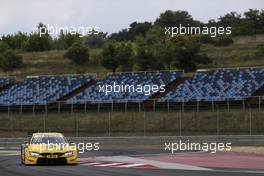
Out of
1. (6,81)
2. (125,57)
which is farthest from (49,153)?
(125,57)

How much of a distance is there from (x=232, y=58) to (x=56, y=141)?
59.7 metres

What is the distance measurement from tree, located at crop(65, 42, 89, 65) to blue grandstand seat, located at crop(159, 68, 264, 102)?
99.3 ft

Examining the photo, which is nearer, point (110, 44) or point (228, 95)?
point (228, 95)

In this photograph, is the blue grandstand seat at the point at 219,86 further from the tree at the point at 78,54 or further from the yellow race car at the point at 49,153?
the tree at the point at 78,54

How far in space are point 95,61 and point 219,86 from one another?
120 ft

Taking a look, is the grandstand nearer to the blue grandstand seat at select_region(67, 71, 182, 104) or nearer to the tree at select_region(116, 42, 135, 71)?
the blue grandstand seat at select_region(67, 71, 182, 104)

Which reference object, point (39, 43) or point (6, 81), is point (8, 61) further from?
point (39, 43)

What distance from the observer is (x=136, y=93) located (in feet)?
177

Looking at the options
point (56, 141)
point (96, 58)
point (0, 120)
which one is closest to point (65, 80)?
point (0, 120)

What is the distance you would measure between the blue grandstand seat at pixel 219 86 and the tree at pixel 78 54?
99.3 ft

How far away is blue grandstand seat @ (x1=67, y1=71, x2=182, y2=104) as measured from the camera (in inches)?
2080

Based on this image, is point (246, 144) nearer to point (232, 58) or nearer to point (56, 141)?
point (56, 141)

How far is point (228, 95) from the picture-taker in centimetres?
4947

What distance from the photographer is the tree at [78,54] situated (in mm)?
84938
